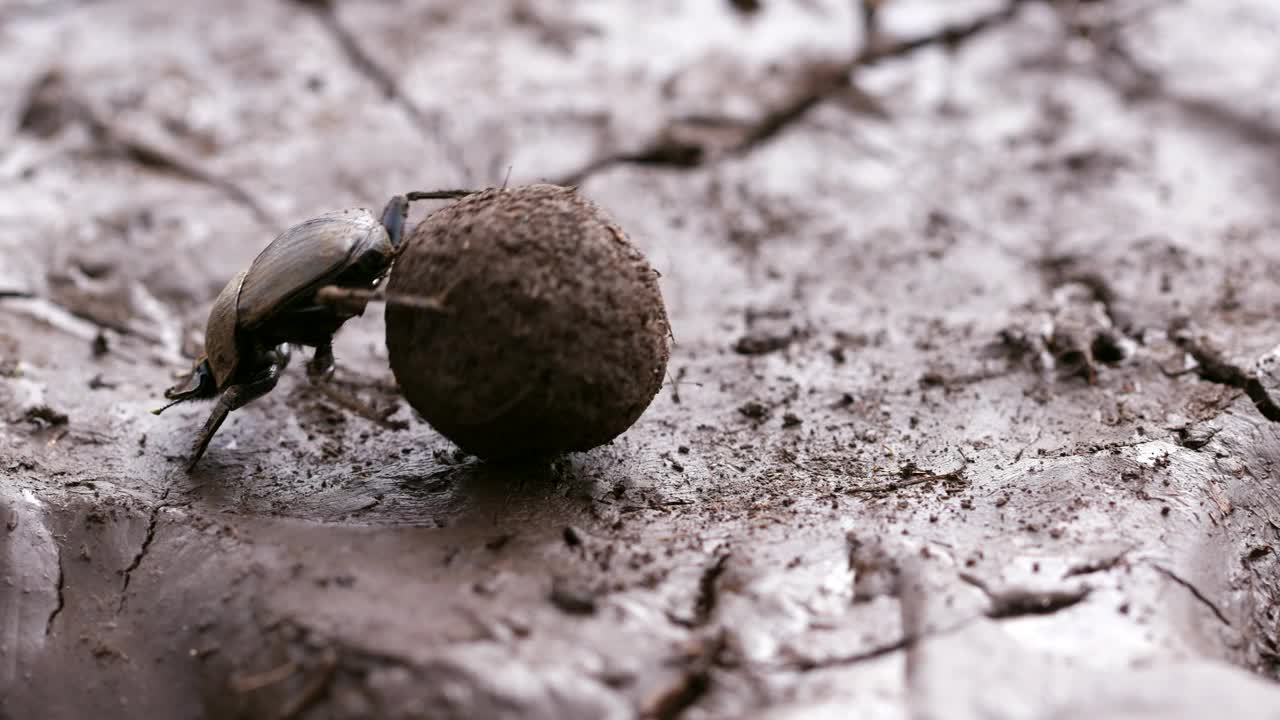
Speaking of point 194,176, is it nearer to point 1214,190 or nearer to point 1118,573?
point 1118,573

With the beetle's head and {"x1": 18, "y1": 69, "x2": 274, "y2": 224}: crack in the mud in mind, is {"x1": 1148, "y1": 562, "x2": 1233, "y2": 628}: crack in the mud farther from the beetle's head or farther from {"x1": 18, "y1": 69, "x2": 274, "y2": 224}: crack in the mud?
{"x1": 18, "y1": 69, "x2": 274, "y2": 224}: crack in the mud

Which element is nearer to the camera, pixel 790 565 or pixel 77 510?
pixel 790 565

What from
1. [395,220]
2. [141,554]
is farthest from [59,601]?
[395,220]

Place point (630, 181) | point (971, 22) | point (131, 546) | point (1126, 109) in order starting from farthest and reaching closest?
point (971, 22)
point (1126, 109)
point (630, 181)
point (131, 546)

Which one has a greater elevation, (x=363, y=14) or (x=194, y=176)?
(x=363, y=14)

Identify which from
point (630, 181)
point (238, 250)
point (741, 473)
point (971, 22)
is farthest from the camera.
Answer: point (971, 22)

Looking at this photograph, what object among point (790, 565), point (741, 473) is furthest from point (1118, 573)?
point (741, 473)

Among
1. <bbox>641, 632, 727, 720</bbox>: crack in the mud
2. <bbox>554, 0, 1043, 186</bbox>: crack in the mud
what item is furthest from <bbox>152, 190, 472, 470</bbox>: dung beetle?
<bbox>554, 0, 1043, 186</bbox>: crack in the mud

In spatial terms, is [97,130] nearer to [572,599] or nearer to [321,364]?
[321,364]
